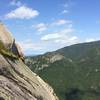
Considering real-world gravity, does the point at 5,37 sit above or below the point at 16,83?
above

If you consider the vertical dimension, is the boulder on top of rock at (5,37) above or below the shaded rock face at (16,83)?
above

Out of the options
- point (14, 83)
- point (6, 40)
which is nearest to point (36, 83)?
point (14, 83)

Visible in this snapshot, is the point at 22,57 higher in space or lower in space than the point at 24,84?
higher

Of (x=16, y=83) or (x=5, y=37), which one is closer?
(x=16, y=83)

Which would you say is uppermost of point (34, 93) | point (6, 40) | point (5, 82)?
point (6, 40)

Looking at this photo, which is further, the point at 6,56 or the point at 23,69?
the point at 23,69

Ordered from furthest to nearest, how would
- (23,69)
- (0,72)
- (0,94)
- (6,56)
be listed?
(23,69) → (6,56) → (0,72) → (0,94)

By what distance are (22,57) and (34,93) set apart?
7.49 meters

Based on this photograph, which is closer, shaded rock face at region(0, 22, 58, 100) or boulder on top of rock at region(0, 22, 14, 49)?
shaded rock face at region(0, 22, 58, 100)

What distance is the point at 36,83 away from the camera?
30.7 meters

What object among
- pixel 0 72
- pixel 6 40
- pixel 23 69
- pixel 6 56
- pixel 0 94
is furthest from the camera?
→ pixel 6 40

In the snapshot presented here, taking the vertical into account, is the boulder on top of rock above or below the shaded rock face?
above

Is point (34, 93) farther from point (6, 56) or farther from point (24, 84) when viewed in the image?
point (6, 56)

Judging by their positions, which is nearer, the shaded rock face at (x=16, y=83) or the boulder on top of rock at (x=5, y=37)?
the shaded rock face at (x=16, y=83)
